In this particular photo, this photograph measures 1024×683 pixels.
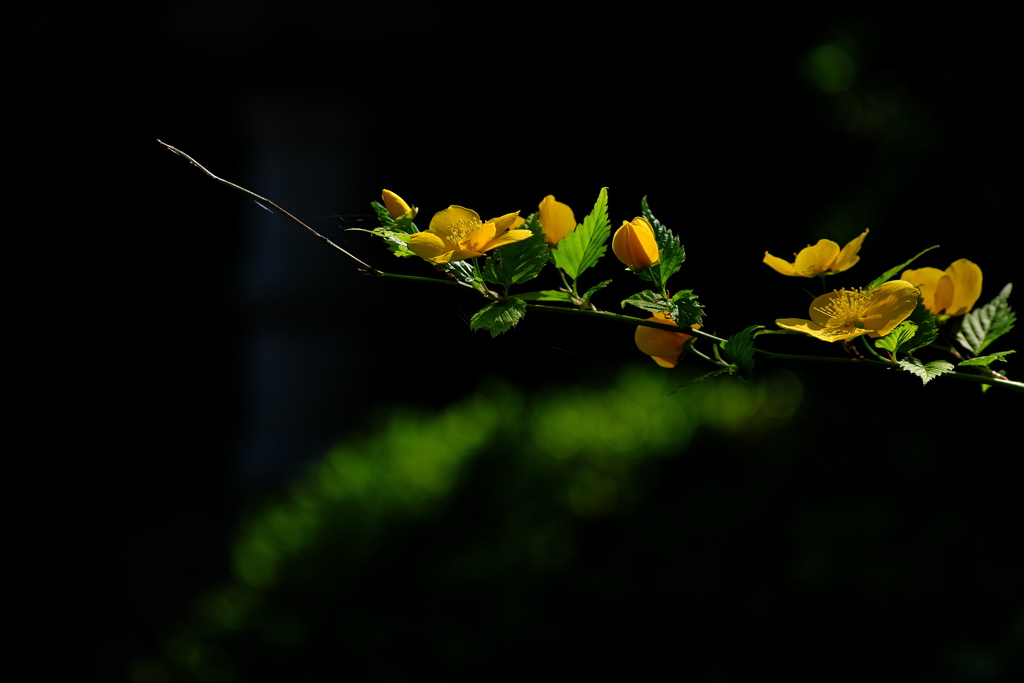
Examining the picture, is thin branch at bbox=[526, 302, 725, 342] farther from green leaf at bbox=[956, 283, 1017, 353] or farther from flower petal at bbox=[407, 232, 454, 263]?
green leaf at bbox=[956, 283, 1017, 353]

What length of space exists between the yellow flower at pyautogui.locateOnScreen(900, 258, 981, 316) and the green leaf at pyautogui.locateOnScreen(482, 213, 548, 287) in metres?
0.23

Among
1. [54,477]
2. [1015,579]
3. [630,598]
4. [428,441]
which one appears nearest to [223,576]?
[54,477]

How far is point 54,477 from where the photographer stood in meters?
4.20

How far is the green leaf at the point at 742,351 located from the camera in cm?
49

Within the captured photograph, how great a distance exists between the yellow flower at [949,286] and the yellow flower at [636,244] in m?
0.17

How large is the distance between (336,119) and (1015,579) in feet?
11.5

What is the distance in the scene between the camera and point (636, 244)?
1.66 feet

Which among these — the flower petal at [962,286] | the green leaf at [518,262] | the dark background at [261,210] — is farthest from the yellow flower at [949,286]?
the dark background at [261,210]

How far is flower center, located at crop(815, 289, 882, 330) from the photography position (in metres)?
0.50

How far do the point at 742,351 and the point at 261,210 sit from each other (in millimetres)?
3924

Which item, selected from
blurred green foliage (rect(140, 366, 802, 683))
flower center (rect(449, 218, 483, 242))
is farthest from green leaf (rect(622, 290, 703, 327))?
blurred green foliage (rect(140, 366, 802, 683))

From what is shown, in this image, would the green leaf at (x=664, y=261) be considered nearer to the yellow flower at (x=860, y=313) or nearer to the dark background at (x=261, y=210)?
the yellow flower at (x=860, y=313)

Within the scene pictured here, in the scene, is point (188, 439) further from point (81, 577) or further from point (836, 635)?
point (836, 635)

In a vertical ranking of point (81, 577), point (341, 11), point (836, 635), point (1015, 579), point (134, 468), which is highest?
point (341, 11)
